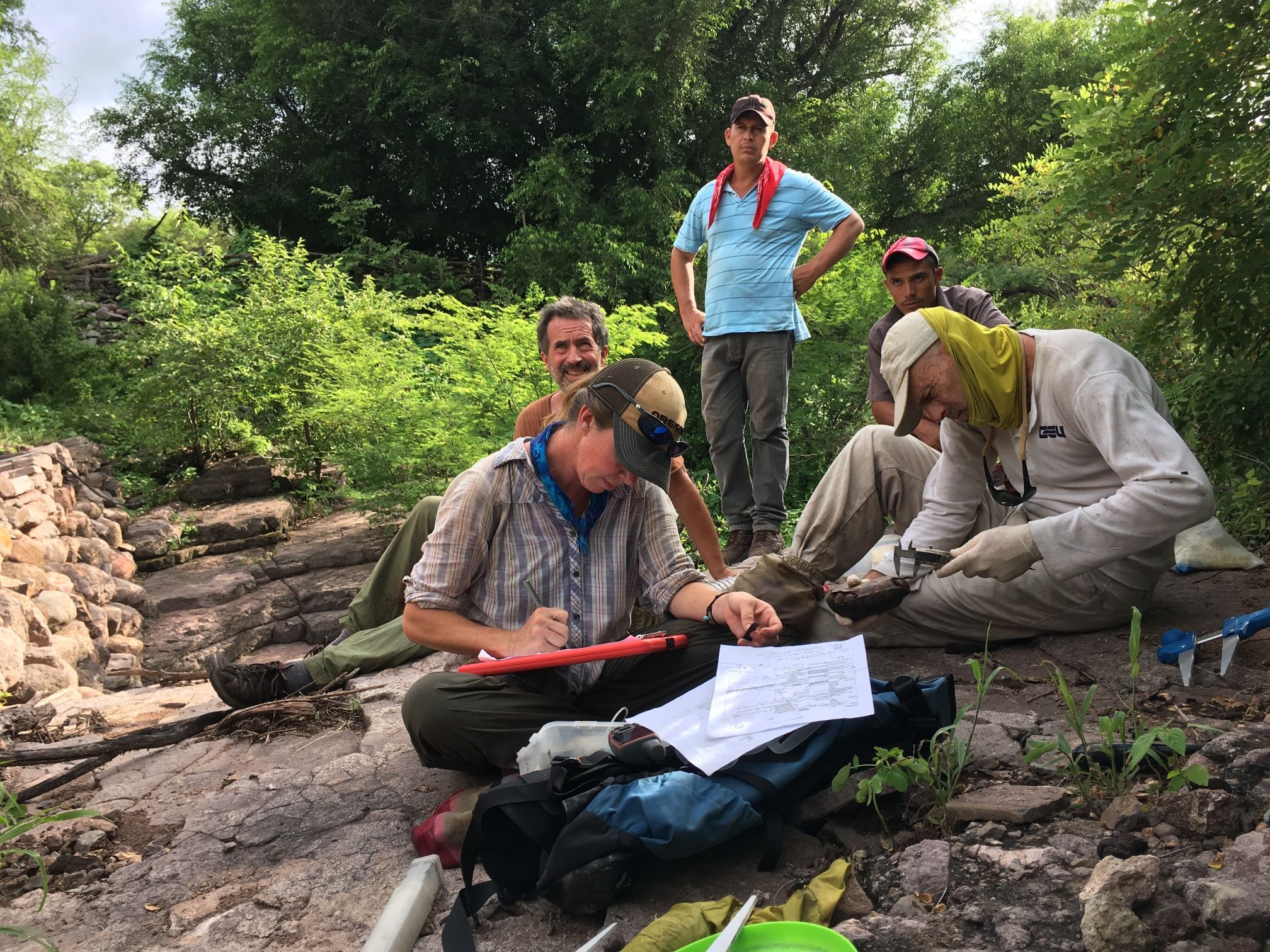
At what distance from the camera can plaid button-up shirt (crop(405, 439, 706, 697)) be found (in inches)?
104

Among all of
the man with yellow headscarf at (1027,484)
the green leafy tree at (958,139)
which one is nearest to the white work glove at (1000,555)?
the man with yellow headscarf at (1027,484)

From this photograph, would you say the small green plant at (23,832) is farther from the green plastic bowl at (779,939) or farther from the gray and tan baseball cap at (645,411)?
the gray and tan baseball cap at (645,411)

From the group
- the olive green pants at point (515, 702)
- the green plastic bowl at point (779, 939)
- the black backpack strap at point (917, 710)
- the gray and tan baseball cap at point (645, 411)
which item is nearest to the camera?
the green plastic bowl at point (779, 939)

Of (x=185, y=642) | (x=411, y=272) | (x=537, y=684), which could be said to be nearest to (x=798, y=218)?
(x=537, y=684)

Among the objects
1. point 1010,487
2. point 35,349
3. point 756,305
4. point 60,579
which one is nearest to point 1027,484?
point 1010,487

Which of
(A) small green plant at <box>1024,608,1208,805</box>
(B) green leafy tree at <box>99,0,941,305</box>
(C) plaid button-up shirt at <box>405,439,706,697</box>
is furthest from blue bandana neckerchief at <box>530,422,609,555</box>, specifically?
(B) green leafy tree at <box>99,0,941,305</box>

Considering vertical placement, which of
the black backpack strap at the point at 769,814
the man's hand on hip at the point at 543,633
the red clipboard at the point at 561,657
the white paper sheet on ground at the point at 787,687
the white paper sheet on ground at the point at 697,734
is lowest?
the black backpack strap at the point at 769,814

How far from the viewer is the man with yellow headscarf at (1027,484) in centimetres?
263

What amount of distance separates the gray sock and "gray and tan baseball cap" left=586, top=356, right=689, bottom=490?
2253mm

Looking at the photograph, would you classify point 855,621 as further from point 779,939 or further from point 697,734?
point 779,939

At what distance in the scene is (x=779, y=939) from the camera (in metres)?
1.57

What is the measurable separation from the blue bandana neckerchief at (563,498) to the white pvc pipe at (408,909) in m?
0.99

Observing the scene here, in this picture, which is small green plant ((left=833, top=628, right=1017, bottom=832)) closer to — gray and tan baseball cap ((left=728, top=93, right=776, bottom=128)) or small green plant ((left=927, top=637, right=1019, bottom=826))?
small green plant ((left=927, top=637, right=1019, bottom=826))

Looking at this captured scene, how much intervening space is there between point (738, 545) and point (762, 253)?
59.9 inches
